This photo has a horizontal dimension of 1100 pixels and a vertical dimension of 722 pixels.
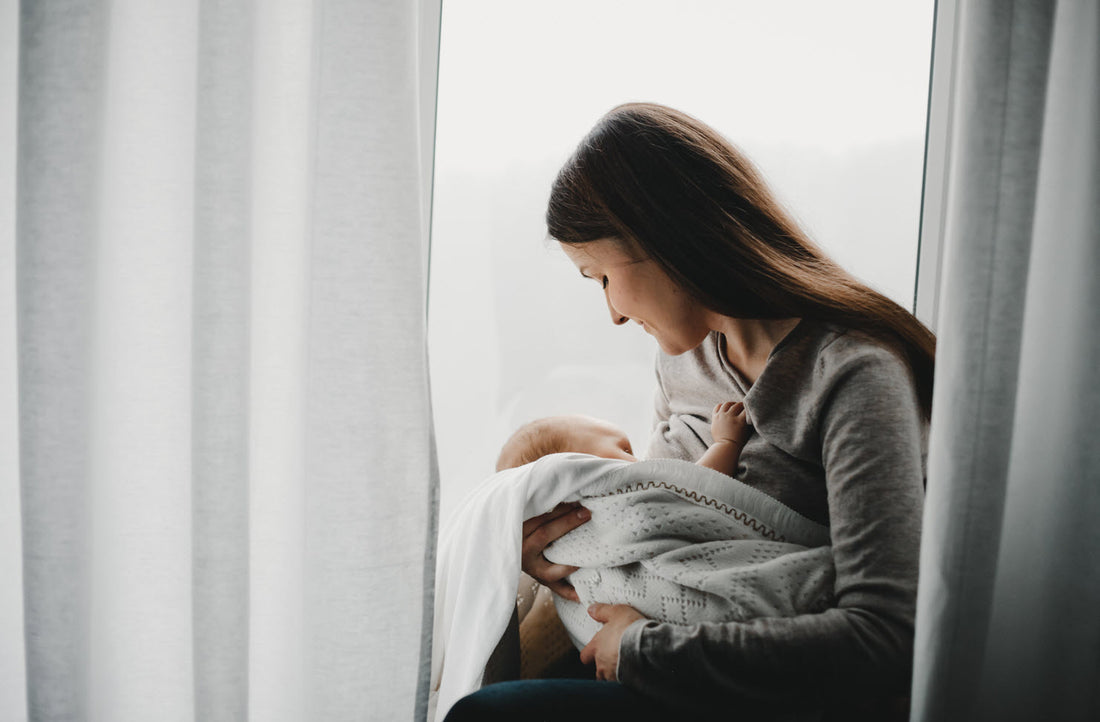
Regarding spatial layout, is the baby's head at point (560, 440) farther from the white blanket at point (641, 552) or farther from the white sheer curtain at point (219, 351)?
the white sheer curtain at point (219, 351)

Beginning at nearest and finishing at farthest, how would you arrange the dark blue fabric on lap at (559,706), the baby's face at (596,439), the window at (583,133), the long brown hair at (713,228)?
the dark blue fabric on lap at (559,706), the long brown hair at (713,228), the baby's face at (596,439), the window at (583,133)

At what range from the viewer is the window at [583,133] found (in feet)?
4.55

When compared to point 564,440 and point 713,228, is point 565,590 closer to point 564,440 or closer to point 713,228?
point 564,440

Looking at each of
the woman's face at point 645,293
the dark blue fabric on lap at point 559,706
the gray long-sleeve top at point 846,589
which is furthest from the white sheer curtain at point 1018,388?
the woman's face at point 645,293

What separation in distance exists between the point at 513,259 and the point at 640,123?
0.51 meters

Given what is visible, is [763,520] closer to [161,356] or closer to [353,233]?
[353,233]

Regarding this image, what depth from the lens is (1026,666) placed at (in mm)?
752

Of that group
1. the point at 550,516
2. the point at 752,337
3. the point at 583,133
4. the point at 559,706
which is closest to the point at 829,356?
the point at 752,337

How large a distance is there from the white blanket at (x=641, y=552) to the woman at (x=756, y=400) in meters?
0.04

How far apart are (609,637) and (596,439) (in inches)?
17.4

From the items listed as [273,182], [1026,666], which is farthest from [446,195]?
[1026,666]

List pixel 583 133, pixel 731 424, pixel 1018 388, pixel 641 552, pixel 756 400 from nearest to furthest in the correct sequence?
pixel 1018 388, pixel 641 552, pixel 756 400, pixel 731 424, pixel 583 133

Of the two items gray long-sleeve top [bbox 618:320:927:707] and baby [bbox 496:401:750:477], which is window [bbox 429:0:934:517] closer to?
baby [bbox 496:401:750:477]

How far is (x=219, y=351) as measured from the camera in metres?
0.80
